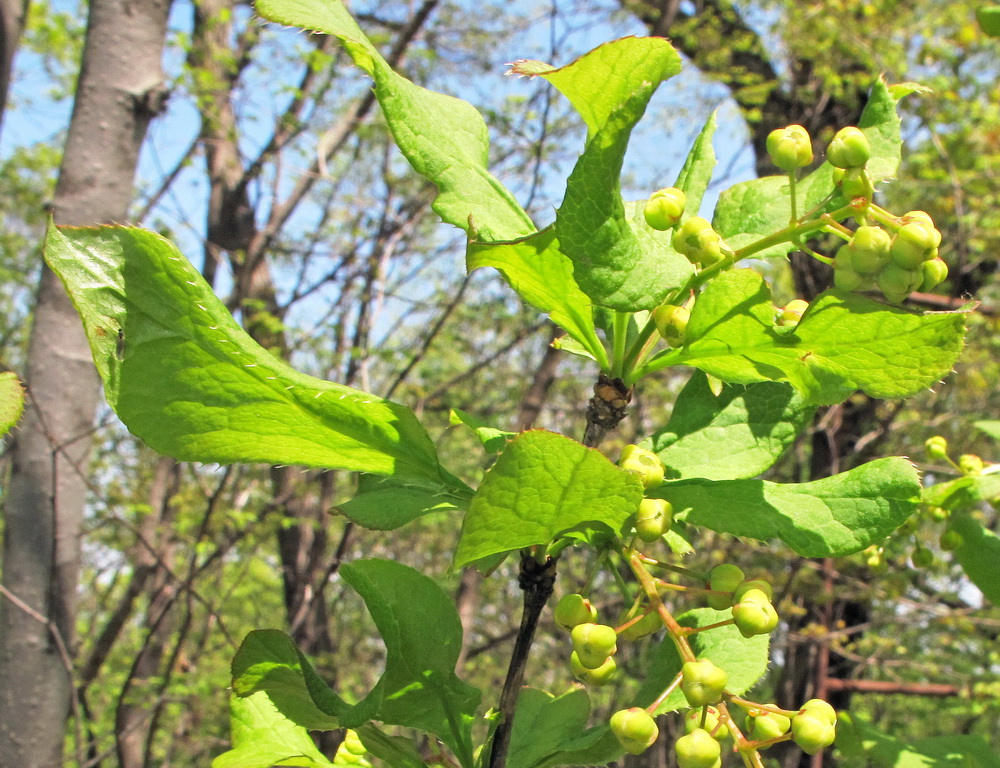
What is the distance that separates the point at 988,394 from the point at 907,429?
1.33 meters

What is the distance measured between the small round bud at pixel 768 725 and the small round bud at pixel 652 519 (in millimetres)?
174

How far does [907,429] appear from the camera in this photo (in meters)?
5.10

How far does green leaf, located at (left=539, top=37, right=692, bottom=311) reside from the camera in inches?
22.4

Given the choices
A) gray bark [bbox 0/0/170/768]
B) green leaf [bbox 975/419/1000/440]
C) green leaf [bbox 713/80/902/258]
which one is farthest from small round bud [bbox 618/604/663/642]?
gray bark [bbox 0/0/170/768]

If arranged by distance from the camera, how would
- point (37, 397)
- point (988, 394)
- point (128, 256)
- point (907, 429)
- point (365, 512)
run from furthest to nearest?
point (988, 394) → point (907, 429) → point (37, 397) → point (365, 512) → point (128, 256)

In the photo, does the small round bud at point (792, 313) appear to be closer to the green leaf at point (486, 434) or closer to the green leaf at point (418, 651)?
the green leaf at point (486, 434)

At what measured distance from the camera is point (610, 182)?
57 centimetres

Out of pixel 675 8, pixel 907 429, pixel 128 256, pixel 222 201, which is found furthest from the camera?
pixel 222 201

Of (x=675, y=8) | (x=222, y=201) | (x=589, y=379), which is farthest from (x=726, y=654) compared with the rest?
(x=589, y=379)

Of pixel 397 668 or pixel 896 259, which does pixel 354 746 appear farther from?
pixel 896 259

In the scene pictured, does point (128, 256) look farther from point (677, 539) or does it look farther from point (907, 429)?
point (907, 429)

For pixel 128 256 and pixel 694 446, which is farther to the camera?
pixel 694 446

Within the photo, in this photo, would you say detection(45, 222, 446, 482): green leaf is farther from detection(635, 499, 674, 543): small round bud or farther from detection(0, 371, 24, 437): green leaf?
detection(635, 499, 674, 543): small round bud

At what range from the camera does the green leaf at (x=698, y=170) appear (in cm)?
83
